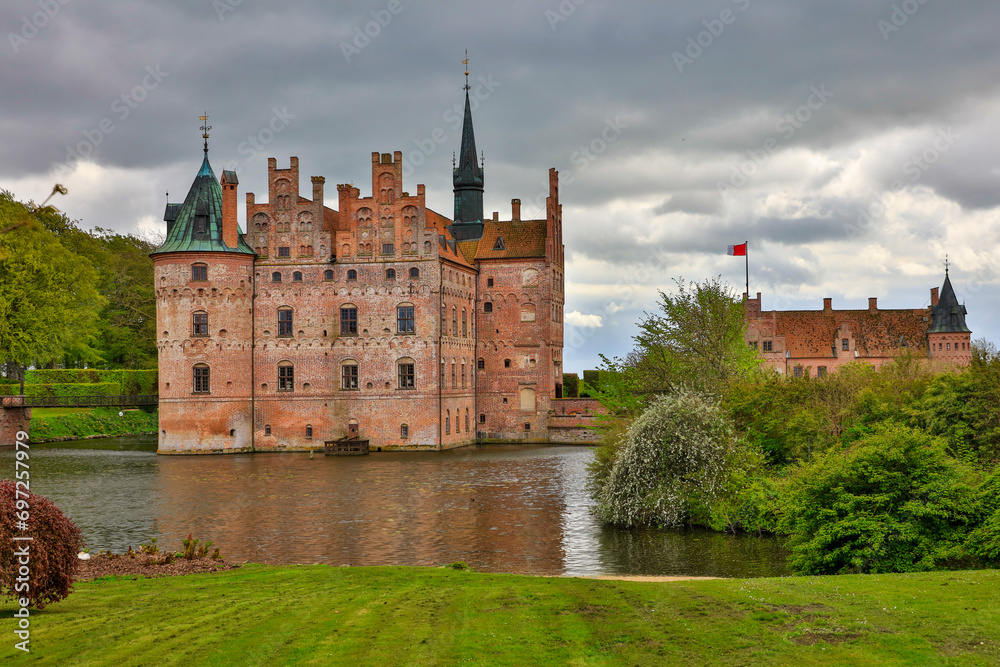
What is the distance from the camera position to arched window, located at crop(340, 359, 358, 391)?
5450 cm

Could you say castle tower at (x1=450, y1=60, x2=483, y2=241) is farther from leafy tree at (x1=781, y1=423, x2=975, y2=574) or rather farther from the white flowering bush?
leafy tree at (x1=781, y1=423, x2=975, y2=574)

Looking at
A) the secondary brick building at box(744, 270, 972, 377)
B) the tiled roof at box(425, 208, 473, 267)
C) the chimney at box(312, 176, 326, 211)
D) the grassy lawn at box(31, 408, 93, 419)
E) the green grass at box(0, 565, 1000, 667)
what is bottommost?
the green grass at box(0, 565, 1000, 667)

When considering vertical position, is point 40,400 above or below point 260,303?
below

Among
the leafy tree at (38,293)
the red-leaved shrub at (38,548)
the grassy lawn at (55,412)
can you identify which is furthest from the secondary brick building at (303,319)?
the red-leaved shrub at (38,548)

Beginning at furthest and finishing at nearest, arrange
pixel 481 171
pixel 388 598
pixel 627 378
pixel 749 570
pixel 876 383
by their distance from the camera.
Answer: pixel 481 171
pixel 627 378
pixel 876 383
pixel 749 570
pixel 388 598

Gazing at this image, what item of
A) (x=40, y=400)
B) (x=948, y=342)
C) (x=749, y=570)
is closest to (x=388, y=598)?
(x=749, y=570)

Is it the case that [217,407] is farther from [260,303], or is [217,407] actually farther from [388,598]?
[388,598]

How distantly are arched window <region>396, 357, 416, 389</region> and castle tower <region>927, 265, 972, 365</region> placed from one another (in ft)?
154

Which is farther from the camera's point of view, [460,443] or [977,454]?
[460,443]

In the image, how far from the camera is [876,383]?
31.0 m

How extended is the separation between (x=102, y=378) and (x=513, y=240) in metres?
32.5

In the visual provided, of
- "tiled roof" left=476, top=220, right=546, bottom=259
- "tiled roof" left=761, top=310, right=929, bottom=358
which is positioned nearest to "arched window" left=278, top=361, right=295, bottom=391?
"tiled roof" left=476, top=220, right=546, bottom=259

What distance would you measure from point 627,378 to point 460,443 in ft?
72.8

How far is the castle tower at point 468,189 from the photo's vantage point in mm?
63062
